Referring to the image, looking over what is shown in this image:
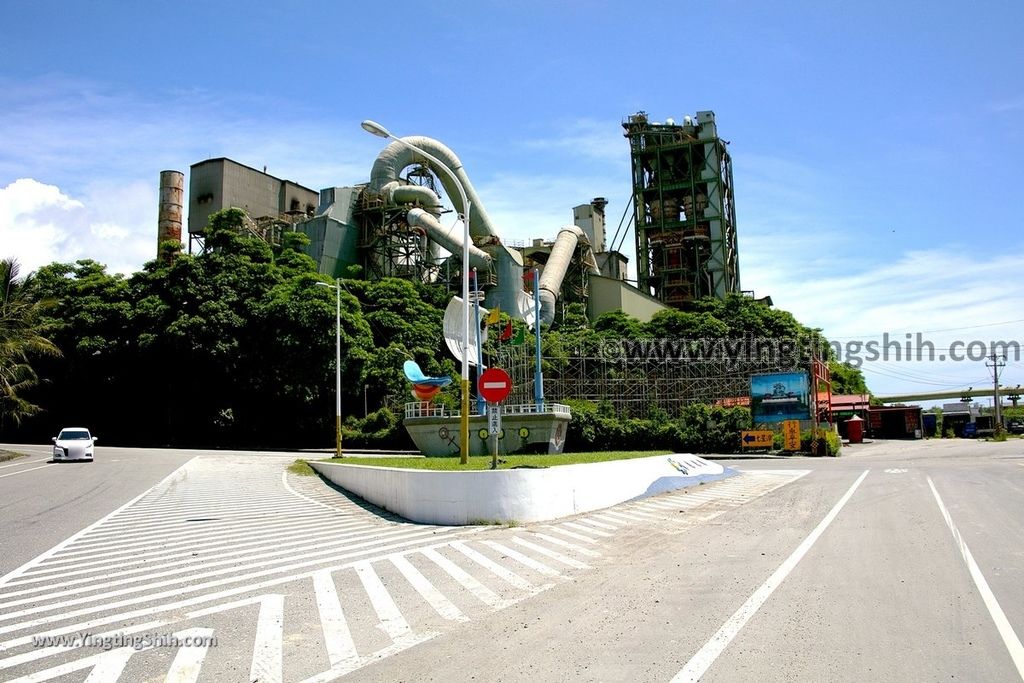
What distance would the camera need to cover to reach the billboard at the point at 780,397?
147 ft

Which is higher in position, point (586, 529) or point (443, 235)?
point (443, 235)

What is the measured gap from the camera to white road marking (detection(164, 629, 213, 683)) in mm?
5353

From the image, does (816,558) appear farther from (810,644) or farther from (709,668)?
(709,668)

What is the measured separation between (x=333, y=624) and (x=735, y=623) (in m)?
3.49

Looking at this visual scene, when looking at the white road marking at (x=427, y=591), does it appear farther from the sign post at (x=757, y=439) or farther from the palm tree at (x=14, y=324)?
the sign post at (x=757, y=439)

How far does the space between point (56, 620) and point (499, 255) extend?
2242 inches

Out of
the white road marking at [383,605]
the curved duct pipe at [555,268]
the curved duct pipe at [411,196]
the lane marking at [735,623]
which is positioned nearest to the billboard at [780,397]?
the curved duct pipe at [555,268]

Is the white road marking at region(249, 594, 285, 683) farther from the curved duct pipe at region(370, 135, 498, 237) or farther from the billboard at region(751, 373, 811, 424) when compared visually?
the curved duct pipe at region(370, 135, 498, 237)

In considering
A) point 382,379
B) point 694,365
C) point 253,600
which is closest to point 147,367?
point 382,379

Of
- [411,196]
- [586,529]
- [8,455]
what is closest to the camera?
[586,529]

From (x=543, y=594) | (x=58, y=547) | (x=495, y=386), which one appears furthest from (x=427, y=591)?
(x=58, y=547)

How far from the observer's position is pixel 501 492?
44.2 feet

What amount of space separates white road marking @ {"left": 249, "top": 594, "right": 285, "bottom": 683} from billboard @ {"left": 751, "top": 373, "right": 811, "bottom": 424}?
41.4 m

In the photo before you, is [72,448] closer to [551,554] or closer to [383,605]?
[551,554]
